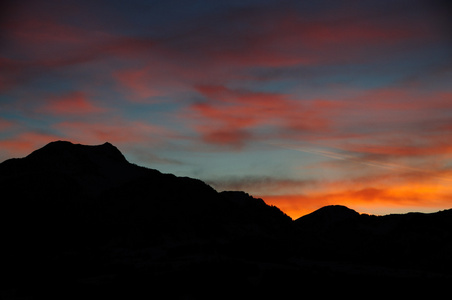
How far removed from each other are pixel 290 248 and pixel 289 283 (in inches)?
3310

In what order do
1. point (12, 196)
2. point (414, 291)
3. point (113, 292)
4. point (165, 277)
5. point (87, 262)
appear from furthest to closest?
point (12, 196) < point (87, 262) < point (414, 291) < point (165, 277) < point (113, 292)

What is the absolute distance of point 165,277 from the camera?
357 ft

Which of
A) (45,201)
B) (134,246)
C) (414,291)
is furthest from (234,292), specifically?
(45,201)

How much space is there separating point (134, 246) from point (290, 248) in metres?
64.6

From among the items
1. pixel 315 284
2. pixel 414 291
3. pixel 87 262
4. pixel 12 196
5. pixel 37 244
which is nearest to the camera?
pixel 315 284

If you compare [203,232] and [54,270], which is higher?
[203,232]

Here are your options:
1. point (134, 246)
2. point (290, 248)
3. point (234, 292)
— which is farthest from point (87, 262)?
point (290, 248)

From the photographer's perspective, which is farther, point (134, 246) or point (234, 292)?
point (134, 246)

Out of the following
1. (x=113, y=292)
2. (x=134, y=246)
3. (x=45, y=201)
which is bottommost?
(x=113, y=292)

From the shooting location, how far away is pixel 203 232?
190875 mm

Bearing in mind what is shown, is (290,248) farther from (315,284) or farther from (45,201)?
(45,201)

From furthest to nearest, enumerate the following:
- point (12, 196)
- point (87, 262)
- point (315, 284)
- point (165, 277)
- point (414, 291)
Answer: point (12, 196) < point (87, 262) < point (414, 291) < point (315, 284) < point (165, 277)

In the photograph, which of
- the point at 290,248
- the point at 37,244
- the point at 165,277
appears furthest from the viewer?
the point at 290,248

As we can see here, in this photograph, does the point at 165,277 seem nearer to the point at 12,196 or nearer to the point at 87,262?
the point at 87,262
